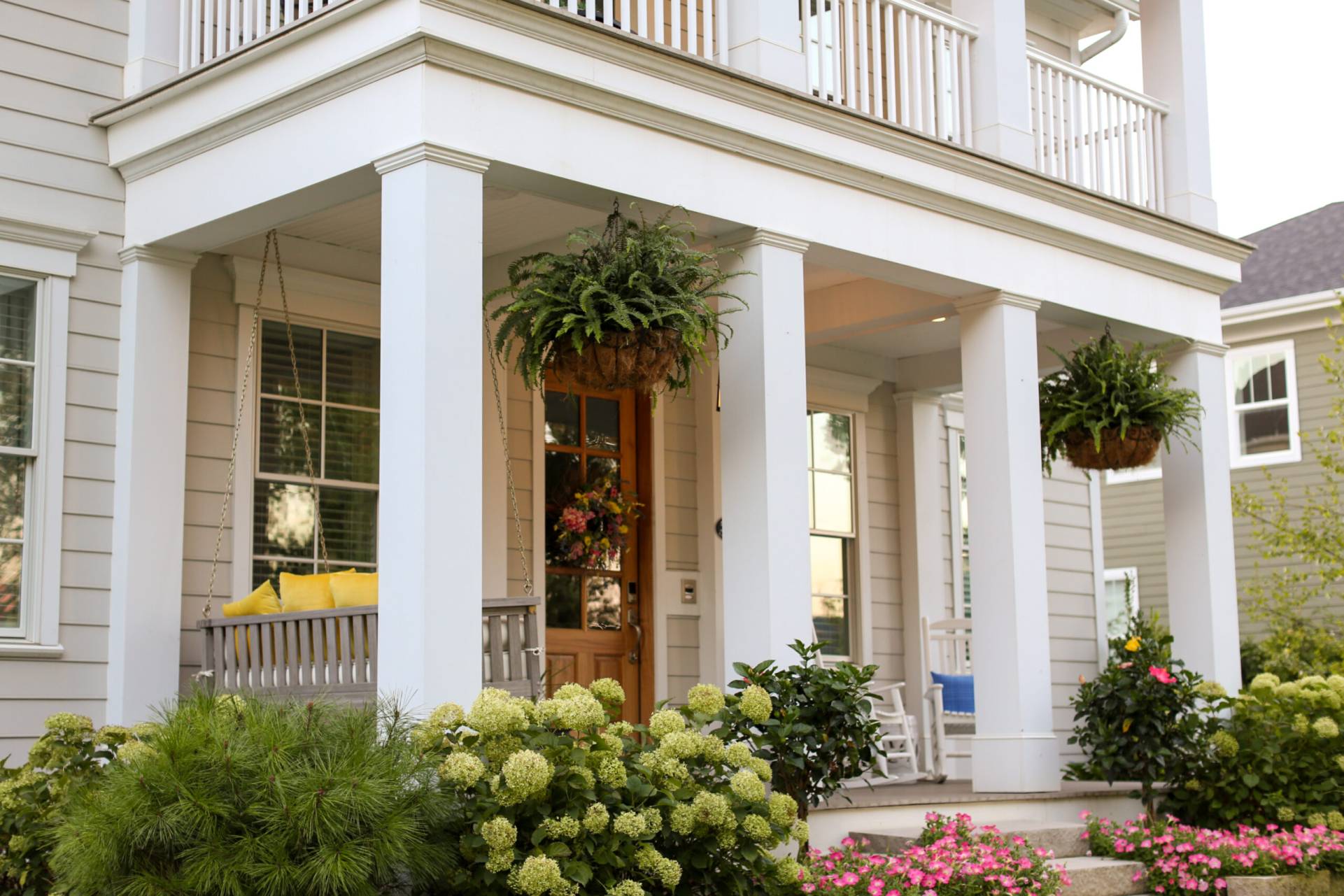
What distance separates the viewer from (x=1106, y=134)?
9.38 m

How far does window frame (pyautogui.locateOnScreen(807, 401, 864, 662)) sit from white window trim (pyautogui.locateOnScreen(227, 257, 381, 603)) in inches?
148

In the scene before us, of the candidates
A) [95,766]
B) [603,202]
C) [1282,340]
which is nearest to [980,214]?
[603,202]

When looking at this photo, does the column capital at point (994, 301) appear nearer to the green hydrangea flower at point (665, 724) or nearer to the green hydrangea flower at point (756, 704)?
the green hydrangea flower at point (756, 704)

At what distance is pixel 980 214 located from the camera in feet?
26.3

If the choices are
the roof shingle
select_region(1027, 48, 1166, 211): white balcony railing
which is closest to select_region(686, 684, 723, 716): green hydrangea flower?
select_region(1027, 48, 1166, 211): white balcony railing

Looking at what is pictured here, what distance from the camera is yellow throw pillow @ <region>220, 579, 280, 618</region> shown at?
21.8ft

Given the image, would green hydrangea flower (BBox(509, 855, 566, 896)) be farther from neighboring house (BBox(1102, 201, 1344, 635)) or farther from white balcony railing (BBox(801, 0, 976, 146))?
neighboring house (BBox(1102, 201, 1344, 635))

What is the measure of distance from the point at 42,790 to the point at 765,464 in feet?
10.4

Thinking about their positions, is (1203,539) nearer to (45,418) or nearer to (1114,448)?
(1114,448)

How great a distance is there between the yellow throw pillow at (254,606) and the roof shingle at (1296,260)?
13485mm

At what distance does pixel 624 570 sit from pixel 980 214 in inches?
116

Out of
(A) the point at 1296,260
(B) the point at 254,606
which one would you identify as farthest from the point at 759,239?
(A) the point at 1296,260

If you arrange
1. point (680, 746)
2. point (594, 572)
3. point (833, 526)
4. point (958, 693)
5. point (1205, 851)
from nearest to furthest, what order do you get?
point (680, 746) → point (1205, 851) → point (594, 572) → point (958, 693) → point (833, 526)

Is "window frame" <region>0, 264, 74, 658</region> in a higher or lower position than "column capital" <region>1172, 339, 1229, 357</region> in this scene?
lower
